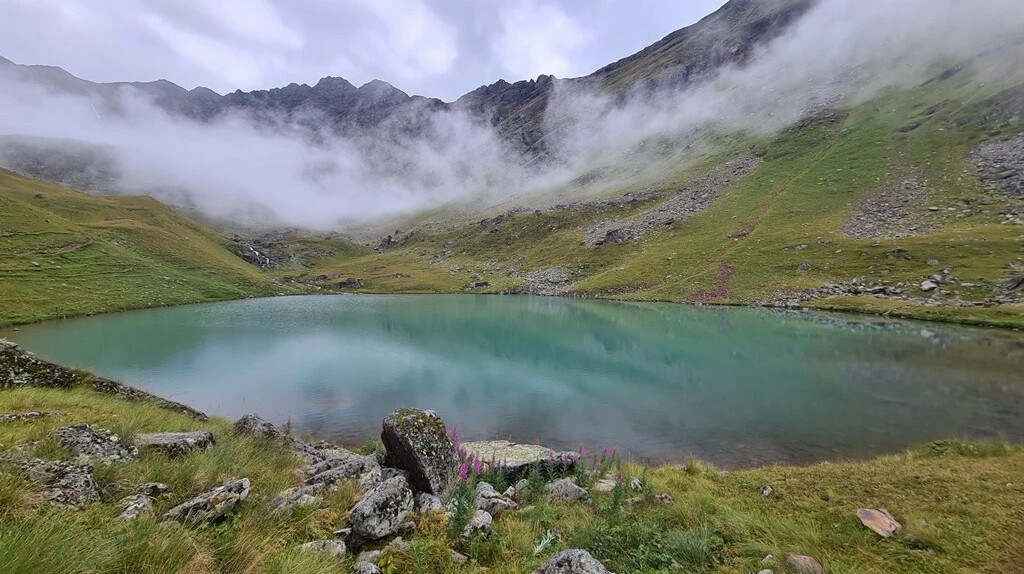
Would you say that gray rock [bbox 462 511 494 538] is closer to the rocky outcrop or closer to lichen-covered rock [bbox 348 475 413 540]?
lichen-covered rock [bbox 348 475 413 540]

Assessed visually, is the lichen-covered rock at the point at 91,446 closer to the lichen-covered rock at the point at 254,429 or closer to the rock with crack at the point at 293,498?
the rock with crack at the point at 293,498

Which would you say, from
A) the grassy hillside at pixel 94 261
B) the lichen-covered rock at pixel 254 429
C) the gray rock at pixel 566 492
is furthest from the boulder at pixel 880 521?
the grassy hillside at pixel 94 261

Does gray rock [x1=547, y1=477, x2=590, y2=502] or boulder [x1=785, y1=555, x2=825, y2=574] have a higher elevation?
boulder [x1=785, y1=555, x2=825, y2=574]

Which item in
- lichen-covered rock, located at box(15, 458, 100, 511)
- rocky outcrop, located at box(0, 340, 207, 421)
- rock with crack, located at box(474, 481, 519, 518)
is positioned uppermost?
rocky outcrop, located at box(0, 340, 207, 421)

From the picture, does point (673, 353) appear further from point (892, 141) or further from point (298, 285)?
point (298, 285)

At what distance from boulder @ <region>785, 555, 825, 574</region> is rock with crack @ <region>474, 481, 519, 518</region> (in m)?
5.04

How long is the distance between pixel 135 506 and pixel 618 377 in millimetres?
28511

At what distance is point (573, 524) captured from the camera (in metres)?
8.38

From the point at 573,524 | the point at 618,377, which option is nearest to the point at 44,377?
the point at 573,524

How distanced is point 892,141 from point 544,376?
116781mm

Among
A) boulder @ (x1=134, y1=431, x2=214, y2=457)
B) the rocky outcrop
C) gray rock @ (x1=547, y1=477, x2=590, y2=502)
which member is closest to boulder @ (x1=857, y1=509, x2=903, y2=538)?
gray rock @ (x1=547, y1=477, x2=590, y2=502)

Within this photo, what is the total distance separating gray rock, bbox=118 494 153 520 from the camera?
5.16m

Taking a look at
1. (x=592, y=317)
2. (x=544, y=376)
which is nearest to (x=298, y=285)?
(x=592, y=317)

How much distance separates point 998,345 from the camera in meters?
34.2
